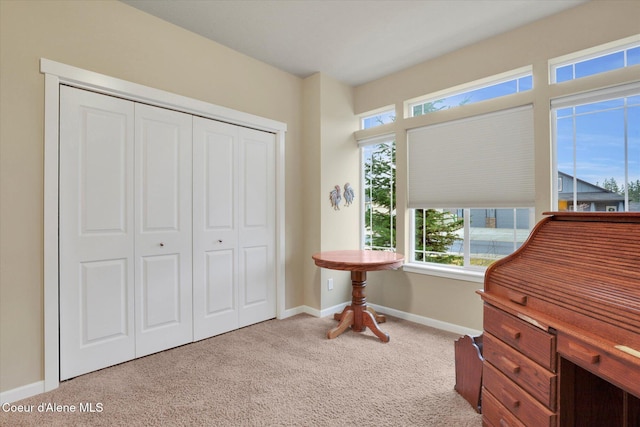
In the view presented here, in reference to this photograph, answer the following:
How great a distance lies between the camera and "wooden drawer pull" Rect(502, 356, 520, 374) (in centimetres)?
144

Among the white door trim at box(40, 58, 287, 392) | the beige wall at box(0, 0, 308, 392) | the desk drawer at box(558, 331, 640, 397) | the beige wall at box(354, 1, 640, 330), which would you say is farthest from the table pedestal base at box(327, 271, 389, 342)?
the beige wall at box(0, 0, 308, 392)

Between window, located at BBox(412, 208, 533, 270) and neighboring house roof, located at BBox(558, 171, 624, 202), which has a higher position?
neighboring house roof, located at BBox(558, 171, 624, 202)

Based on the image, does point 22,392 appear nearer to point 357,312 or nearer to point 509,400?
point 357,312

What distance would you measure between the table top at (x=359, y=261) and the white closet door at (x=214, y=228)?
89 cm

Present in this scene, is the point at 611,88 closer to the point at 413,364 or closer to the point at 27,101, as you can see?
the point at 413,364

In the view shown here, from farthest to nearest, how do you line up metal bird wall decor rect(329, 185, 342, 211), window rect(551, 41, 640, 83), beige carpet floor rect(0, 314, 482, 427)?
metal bird wall decor rect(329, 185, 342, 211) → window rect(551, 41, 640, 83) → beige carpet floor rect(0, 314, 482, 427)

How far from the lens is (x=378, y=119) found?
394 cm

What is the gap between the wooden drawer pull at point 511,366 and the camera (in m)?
1.44

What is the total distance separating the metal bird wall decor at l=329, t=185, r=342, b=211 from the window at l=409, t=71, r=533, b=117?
45.4 inches

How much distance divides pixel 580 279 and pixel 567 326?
19 centimetres

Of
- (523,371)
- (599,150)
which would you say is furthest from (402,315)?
(599,150)

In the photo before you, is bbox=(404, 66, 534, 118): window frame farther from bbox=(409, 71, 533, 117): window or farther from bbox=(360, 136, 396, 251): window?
bbox=(360, 136, 396, 251): window

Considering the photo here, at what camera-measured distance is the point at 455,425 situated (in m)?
1.75

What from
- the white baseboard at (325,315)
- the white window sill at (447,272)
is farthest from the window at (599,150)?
the white baseboard at (325,315)
